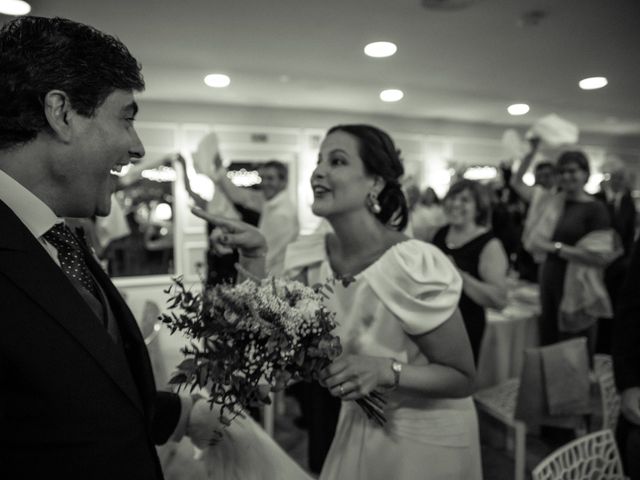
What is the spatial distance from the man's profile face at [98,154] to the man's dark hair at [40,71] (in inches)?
1.4

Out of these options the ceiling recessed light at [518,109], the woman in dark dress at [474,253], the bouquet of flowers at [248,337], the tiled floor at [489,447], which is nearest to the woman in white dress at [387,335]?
the bouquet of flowers at [248,337]

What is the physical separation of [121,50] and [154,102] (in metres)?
7.45

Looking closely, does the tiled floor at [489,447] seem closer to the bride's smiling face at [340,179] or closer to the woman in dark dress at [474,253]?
the woman in dark dress at [474,253]

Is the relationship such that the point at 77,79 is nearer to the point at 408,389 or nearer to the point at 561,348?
the point at 408,389

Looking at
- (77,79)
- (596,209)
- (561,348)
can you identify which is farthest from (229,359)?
(596,209)

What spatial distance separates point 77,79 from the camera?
940 millimetres

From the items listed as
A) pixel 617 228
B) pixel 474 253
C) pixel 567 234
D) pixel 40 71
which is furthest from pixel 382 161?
pixel 617 228

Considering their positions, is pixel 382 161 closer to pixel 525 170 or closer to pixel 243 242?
pixel 243 242

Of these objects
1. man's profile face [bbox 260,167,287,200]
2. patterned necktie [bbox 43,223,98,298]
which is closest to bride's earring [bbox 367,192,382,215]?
patterned necktie [bbox 43,223,98,298]

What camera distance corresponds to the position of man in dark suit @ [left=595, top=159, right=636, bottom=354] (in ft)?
16.0

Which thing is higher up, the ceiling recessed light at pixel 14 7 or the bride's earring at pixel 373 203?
the ceiling recessed light at pixel 14 7

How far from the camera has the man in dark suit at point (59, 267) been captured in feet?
2.75

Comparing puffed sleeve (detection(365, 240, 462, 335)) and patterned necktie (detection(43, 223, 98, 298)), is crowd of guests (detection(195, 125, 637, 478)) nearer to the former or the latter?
puffed sleeve (detection(365, 240, 462, 335))

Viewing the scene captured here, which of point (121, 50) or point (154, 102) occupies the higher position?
point (154, 102)
